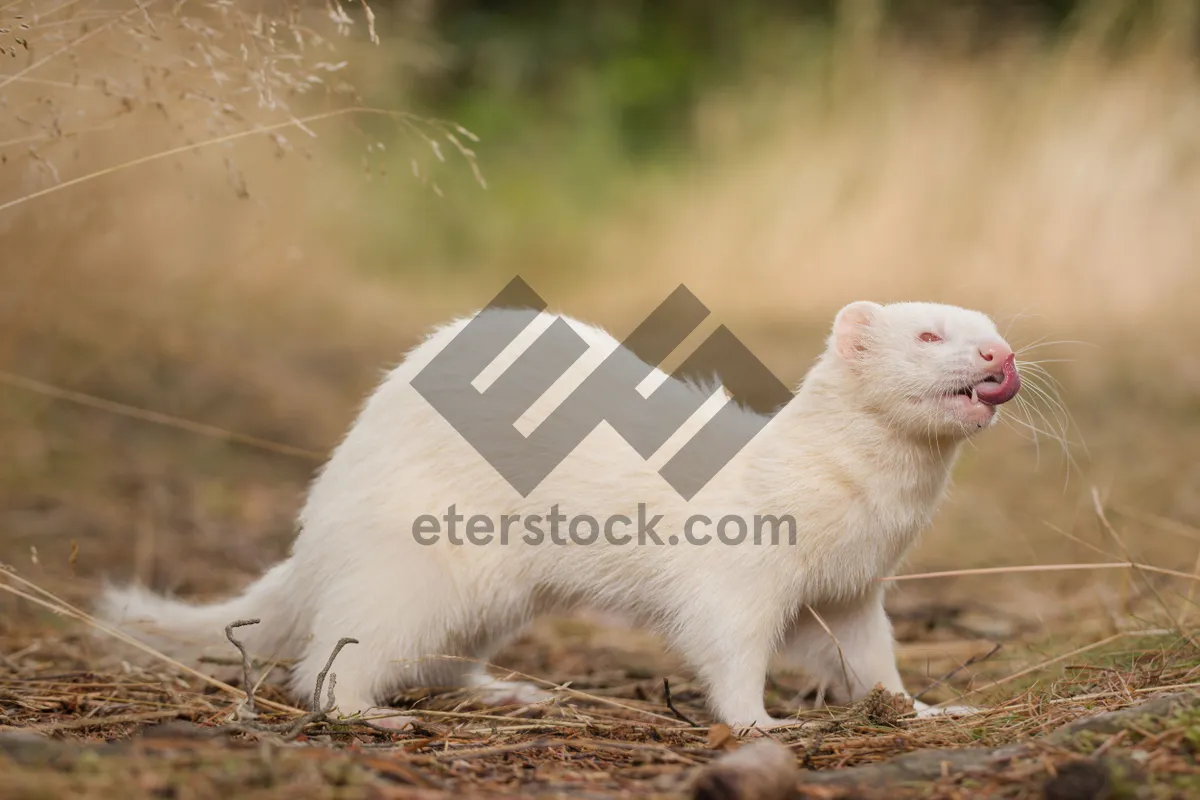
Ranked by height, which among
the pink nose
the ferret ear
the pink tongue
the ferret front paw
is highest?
the ferret ear

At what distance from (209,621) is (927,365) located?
2.31m

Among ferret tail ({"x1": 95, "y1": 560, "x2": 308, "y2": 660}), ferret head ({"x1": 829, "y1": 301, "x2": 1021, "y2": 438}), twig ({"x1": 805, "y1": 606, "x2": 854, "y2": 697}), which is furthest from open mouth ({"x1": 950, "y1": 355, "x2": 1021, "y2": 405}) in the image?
ferret tail ({"x1": 95, "y1": 560, "x2": 308, "y2": 660})

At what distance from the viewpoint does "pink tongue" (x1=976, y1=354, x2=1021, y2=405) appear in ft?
9.51

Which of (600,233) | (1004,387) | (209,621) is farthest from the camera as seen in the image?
(600,233)

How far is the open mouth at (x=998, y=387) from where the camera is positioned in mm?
2898

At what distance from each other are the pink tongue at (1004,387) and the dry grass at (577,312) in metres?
0.35

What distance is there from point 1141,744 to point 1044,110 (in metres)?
7.24

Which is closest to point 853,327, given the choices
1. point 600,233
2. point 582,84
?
point 600,233

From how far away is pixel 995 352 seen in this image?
2904mm

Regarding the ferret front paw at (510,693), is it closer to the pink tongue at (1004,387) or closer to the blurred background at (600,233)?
the blurred background at (600,233)

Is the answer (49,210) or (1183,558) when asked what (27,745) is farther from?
(1183,558)

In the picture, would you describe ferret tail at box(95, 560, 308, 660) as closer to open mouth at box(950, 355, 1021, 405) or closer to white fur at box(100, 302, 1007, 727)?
white fur at box(100, 302, 1007, 727)

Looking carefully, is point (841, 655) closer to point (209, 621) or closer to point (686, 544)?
point (686, 544)

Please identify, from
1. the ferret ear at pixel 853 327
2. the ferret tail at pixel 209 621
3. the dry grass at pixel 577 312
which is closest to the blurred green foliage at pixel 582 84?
the dry grass at pixel 577 312
